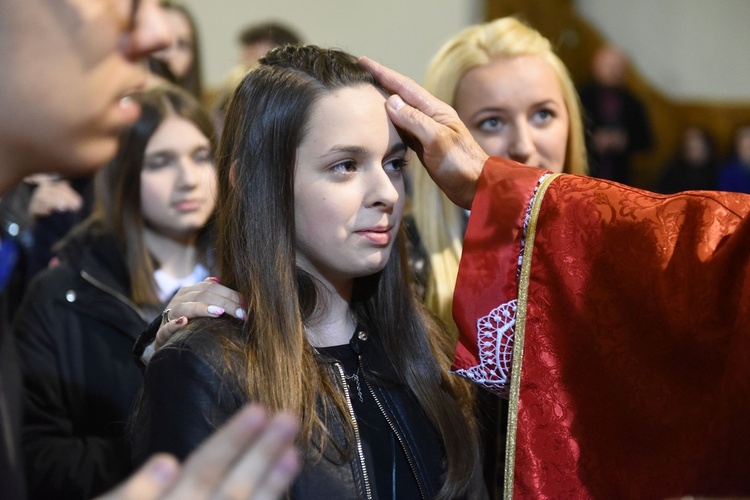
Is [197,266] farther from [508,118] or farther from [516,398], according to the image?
[516,398]

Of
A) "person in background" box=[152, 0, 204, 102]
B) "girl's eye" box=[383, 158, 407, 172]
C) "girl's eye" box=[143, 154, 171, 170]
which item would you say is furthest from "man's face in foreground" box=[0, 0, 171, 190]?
"person in background" box=[152, 0, 204, 102]

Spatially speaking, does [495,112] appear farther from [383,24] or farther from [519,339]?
[383,24]

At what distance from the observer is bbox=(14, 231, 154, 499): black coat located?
222 cm

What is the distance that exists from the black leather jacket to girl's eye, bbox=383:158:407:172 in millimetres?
413

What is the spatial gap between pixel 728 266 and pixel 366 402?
2.37 ft

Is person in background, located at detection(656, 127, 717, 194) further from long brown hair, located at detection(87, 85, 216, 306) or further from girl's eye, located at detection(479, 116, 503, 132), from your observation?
long brown hair, located at detection(87, 85, 216, 306)

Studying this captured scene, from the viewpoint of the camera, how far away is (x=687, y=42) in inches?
295

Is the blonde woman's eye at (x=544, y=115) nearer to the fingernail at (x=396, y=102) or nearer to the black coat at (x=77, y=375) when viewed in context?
the fingernail at (x=396, y=102)

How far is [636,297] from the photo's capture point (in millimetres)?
1656

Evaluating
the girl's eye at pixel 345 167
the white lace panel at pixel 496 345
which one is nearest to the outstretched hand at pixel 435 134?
the girl's eye at pixel 345 167

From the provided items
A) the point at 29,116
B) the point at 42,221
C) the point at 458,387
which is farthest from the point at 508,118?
the point at 42,221

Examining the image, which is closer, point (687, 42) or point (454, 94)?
point (454, 94)

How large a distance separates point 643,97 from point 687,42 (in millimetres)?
574

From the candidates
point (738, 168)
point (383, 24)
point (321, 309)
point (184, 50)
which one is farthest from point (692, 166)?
point (321, 309)
